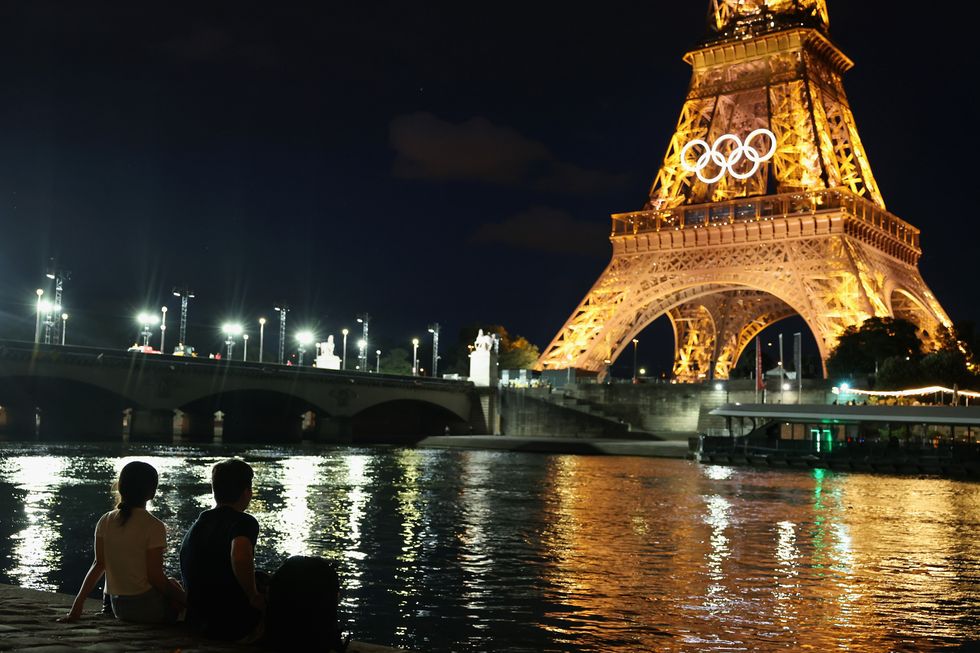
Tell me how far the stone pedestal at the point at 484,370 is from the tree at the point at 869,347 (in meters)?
27.2

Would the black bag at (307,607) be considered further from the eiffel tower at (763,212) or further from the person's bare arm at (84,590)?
the eiffel tower at (763,212)

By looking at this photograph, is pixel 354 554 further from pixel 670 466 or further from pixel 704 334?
pixel 704 334

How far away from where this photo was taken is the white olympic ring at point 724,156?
8303 centimetres

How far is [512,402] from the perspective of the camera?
84250mm

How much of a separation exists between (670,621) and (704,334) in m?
92.8

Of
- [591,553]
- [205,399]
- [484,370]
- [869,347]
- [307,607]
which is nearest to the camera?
[307,607]

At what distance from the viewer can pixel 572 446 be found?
2579 inches

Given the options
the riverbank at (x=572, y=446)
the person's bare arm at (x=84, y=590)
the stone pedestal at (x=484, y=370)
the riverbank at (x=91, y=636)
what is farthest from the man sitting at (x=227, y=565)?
the stone pedestal at (x=484, y=370)

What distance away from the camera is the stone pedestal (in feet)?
289

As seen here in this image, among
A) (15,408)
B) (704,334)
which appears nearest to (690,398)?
(704,334)

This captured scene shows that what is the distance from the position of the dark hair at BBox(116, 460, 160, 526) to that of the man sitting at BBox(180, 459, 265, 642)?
1.72ft

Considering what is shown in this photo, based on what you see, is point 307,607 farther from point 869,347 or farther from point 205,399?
point 205,399

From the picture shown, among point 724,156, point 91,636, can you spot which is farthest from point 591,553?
point 724,156

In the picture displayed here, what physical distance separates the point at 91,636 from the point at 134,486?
3.86ft
